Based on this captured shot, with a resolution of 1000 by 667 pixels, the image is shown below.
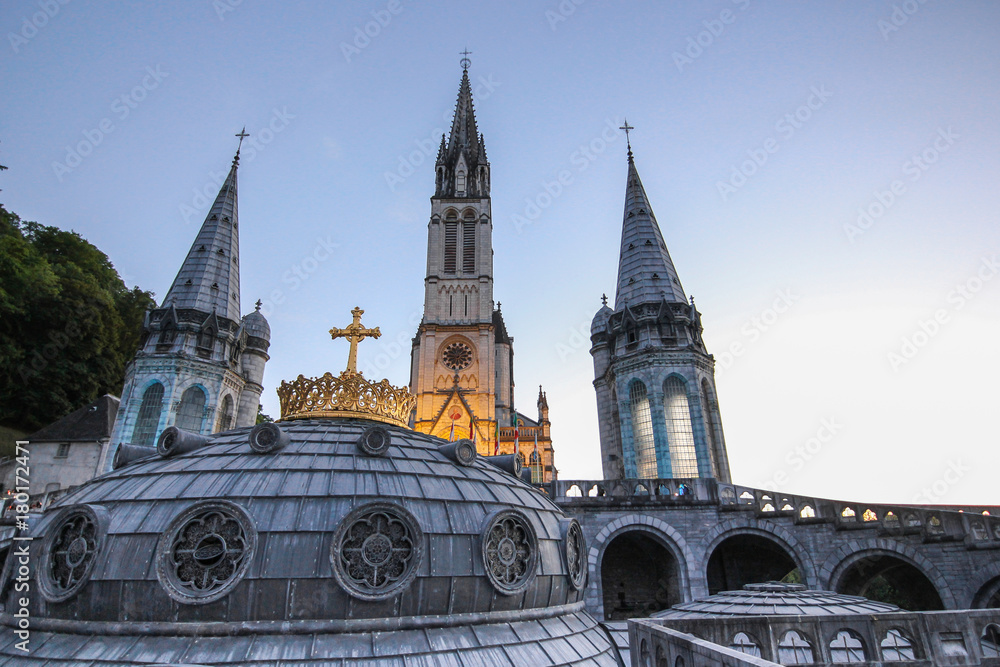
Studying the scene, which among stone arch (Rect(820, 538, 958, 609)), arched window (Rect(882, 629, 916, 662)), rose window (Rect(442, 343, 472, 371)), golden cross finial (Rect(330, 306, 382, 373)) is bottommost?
arched window (Rect(882, 629, 916, 662))

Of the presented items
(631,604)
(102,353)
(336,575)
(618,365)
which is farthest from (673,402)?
(102,353)

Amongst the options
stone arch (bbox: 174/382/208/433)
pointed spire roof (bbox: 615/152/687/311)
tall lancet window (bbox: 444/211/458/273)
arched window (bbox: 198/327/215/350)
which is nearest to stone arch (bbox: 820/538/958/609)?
pointed spire roof (bbox: 615/152/687/311)

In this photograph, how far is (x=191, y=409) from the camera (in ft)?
96.2

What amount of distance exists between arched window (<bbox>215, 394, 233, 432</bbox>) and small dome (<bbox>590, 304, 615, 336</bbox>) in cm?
2269

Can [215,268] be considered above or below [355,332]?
above

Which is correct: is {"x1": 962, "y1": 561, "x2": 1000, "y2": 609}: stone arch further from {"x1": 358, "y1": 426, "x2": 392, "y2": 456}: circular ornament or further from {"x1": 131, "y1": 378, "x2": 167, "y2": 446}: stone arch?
{"x1": 131, "y1": 378, "x2": 167, "y2": 446}: stone arch

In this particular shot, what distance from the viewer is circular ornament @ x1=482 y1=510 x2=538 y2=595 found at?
679cm

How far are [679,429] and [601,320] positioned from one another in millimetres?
8451

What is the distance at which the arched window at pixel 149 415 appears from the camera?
90.0 ft

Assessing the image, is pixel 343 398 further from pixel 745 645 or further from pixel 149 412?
pixel 149 412

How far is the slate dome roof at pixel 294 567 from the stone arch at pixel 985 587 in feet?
53.9

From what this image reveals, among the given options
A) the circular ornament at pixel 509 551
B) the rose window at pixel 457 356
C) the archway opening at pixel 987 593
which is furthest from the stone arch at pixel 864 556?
the rose window at pixel 457 356

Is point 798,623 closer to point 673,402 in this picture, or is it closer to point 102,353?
point 673,402

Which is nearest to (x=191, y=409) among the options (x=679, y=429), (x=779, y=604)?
(x=679, y=429)
